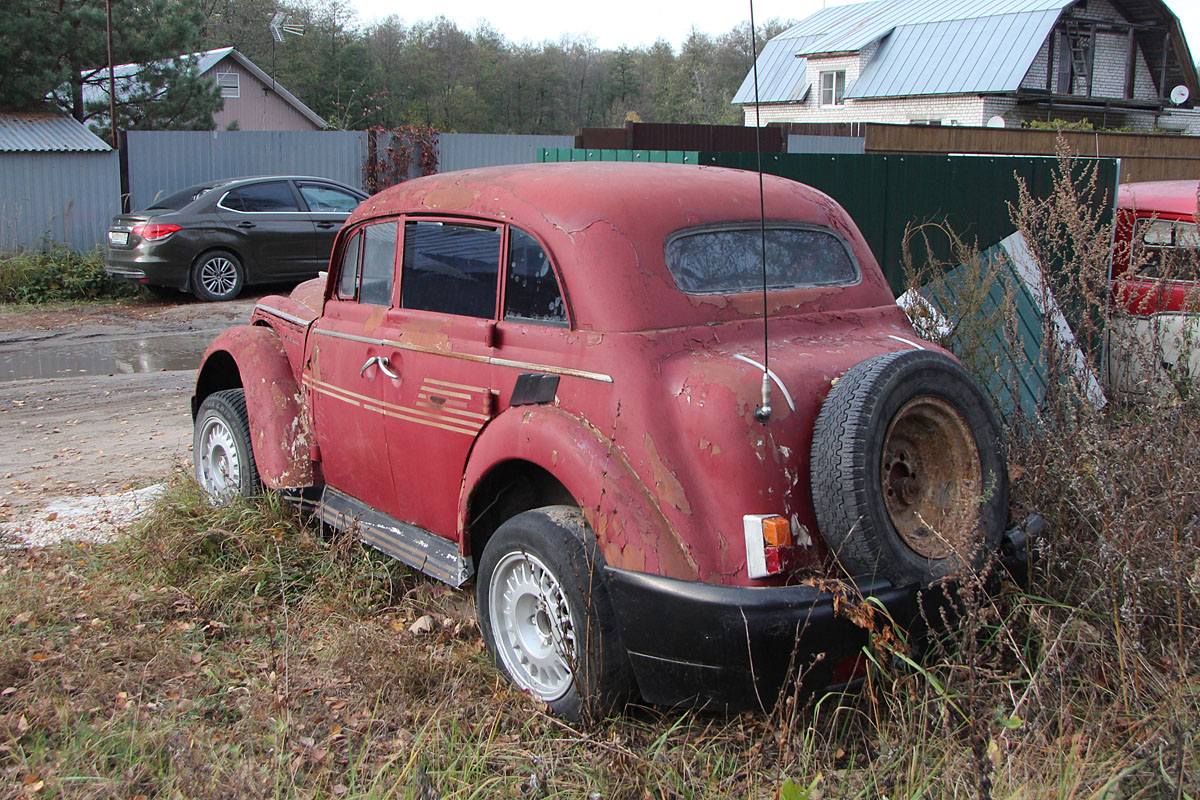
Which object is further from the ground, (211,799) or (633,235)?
(633,235)

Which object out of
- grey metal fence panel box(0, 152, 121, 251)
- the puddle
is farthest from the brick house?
the puddle

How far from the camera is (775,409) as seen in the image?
3.01m

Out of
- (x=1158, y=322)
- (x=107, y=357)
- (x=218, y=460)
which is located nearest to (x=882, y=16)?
(x=107, y=357)

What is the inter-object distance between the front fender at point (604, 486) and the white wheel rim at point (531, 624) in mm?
303

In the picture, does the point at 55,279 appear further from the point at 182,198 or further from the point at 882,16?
the point at 882,16

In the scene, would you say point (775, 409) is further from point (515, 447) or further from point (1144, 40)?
point (1144, 40)

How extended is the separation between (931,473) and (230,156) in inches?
628

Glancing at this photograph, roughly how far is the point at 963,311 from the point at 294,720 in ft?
12.5

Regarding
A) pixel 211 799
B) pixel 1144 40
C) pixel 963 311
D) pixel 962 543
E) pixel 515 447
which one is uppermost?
pixel 1144 40

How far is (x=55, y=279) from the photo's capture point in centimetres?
1383

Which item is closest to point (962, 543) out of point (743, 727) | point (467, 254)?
point (743, 727)

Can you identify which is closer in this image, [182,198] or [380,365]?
[380,365]

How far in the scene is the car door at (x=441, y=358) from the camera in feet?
12.1

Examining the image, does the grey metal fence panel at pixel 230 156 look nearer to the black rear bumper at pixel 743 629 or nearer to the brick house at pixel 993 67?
the black rear bumper at pixel 743 629
